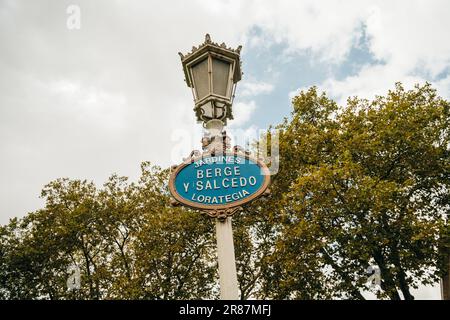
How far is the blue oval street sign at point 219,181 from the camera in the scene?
3387 mm

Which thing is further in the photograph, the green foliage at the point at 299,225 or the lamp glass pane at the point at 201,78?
the green foliage at the point at 299,225

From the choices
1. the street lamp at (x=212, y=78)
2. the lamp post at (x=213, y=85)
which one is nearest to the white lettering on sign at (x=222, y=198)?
the lamp post at (x=213, y=85)

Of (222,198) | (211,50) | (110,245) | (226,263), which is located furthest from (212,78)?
(110,245)

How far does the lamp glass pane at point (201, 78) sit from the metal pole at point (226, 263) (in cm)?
125

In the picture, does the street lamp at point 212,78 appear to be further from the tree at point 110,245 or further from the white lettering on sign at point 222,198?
the tree at point 110,245

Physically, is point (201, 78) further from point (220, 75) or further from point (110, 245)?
point (110, 245)

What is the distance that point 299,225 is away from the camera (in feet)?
45.4

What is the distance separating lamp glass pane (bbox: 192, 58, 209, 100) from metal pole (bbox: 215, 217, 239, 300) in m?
1.25

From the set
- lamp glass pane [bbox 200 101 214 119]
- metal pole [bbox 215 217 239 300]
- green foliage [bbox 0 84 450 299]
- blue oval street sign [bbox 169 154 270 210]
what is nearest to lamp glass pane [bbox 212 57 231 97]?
lamp glass pane [bbox 200 101 214 119]

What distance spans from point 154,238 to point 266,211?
5.55 meters

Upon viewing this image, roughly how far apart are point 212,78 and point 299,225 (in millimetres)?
11017
